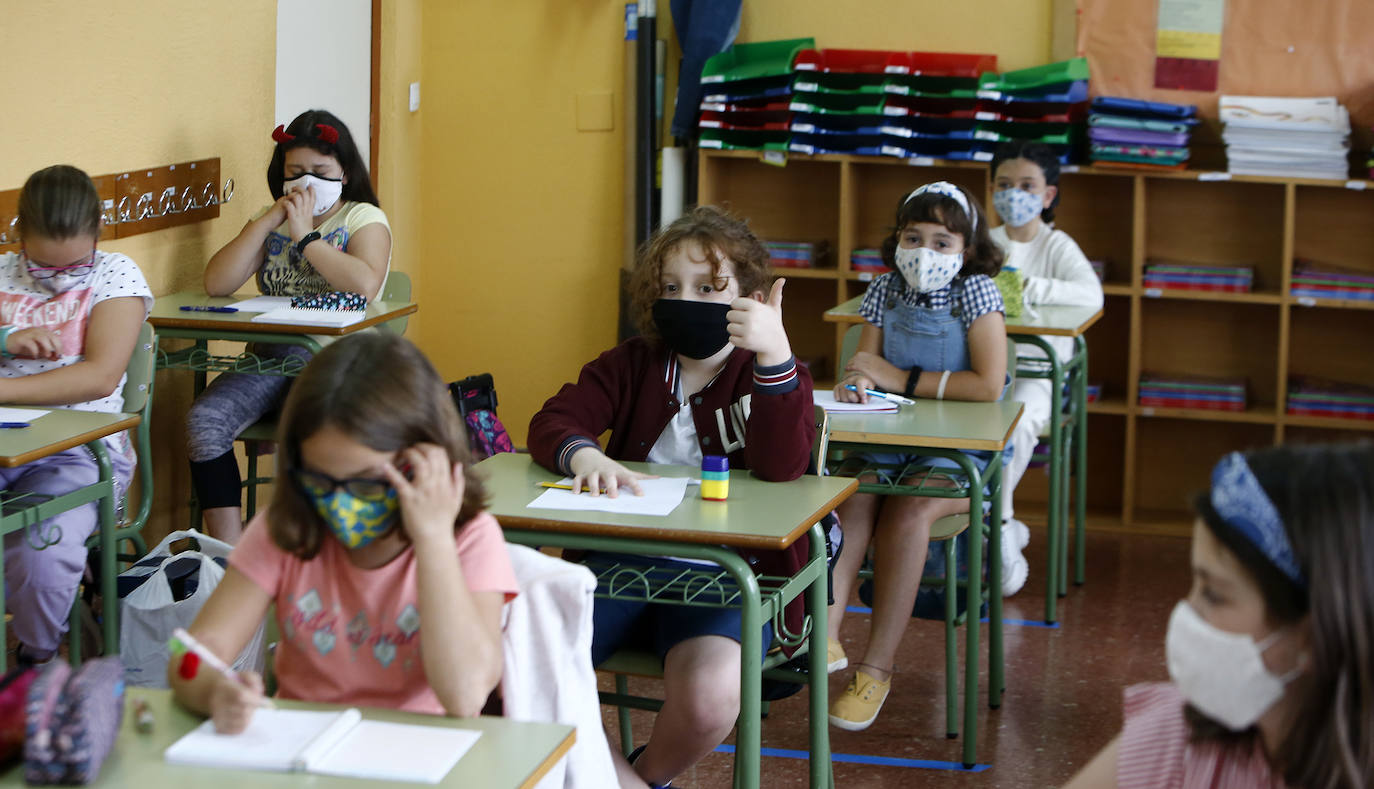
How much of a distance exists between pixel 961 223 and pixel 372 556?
2305 millimetres

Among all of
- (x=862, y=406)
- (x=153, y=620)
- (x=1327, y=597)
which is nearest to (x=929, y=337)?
(x=862, y=406)

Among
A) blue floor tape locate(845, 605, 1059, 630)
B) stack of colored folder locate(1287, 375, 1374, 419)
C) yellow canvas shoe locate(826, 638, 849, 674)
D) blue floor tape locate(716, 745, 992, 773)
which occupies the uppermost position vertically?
stack of colored folder locate(1287, 375, 1374, 419)

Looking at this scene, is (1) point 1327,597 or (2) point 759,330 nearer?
(1) point 1327,597

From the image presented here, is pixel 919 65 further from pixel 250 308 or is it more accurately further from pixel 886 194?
pixel 250 308

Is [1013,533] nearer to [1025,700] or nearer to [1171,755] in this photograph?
[1025,700]

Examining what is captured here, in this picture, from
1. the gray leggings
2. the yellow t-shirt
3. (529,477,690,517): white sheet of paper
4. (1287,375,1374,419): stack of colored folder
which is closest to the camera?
(529,477,690,517): white sheet of paper

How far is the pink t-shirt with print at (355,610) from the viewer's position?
1624mm

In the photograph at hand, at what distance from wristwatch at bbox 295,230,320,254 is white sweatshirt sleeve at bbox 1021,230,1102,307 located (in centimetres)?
218

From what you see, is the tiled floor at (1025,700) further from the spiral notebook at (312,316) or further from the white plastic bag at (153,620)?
the spiral notebook at (312,316)

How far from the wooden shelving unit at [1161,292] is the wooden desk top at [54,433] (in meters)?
2.93

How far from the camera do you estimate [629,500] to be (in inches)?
90.2

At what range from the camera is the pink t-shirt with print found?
162cm

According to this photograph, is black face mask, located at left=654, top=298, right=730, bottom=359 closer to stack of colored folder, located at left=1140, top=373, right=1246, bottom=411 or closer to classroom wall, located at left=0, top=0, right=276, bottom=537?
classroom wall, located at left=0, top=0, right=276, bottom=537

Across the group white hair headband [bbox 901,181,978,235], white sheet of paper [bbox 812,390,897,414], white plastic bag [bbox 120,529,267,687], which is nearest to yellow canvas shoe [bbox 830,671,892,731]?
white sheet of paper [bbox 812,390,897,414]
